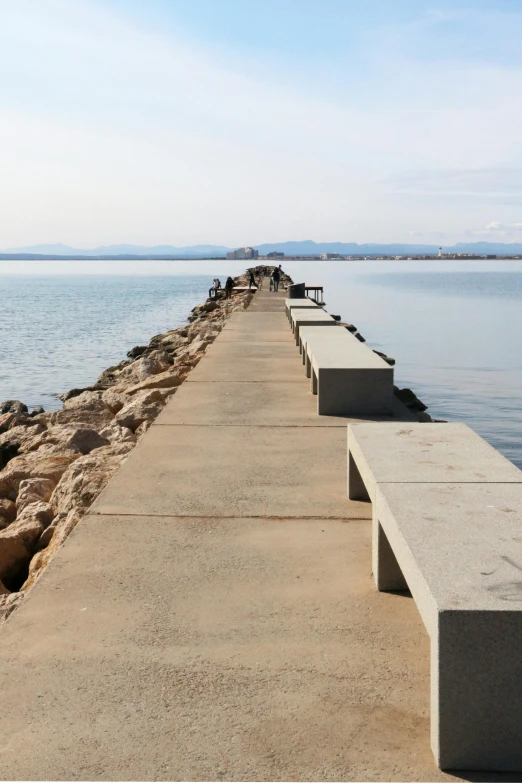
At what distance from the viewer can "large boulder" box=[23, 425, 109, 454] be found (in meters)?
8.23

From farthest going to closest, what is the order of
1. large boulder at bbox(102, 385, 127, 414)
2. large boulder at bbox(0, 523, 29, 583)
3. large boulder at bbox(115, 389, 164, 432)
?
large boulder at bbox(102, 385, 127, 414), large boulder at bbox(115, 389, 164, 432), large boulder at bbox(0, 523, 29, 583)

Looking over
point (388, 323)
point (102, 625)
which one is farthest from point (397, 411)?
point (388, 323)

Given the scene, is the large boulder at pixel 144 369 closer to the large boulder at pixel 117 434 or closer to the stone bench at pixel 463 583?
the large boulder at pixel 117 434

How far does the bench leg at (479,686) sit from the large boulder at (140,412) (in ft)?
21.5

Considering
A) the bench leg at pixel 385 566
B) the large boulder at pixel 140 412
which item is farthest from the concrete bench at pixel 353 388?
the bench leg at pixel 385 566

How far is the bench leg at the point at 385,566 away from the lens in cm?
375

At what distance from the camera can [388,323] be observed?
122 ft

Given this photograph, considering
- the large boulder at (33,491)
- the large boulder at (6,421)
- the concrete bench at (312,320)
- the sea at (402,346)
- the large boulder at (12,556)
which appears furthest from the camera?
the sea at (402,346)

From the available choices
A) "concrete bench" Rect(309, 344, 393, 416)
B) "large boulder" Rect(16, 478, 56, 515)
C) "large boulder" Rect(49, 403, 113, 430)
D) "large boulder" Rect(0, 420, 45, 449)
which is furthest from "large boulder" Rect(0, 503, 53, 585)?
"large boulder" Rect(49, 403, 113, 430)

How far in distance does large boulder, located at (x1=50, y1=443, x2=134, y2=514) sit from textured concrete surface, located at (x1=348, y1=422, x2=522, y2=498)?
6.02ft

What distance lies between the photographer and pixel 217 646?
3248 millimetres

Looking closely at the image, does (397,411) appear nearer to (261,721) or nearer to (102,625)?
(102,625)

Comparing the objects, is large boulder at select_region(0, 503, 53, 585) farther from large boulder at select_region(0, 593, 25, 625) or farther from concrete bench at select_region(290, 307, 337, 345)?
concrete bench at select_region(290, 307, 337, 345)

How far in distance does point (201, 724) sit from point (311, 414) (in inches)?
198
